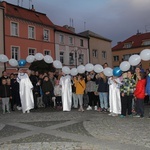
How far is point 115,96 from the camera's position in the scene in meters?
9.77

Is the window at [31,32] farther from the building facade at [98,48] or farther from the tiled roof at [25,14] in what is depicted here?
the building facade at [98,48]

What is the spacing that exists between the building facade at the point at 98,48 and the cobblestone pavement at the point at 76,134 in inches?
1424

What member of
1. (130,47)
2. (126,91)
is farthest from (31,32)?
(130,47)

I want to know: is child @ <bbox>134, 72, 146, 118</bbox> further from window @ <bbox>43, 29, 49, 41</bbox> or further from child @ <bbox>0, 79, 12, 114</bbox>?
window @ <bbox>43, 29, 49, 41</bbox>

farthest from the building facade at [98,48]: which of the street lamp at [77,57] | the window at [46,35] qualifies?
the window at [46,35]

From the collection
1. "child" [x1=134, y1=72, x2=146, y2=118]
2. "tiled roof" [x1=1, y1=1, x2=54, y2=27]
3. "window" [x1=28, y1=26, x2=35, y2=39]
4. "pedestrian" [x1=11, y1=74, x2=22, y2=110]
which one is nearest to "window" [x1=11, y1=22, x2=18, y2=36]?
"tiled roof" [x1=1, y1=1, x2=54, y2=27]

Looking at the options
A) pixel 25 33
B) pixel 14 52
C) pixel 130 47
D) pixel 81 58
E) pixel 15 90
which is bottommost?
pixel 15 90

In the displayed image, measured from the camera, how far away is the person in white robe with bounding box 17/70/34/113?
36.7ft

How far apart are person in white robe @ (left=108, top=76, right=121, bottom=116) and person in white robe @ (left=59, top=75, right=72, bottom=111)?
2312 mm

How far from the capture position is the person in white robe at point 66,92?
1135cm

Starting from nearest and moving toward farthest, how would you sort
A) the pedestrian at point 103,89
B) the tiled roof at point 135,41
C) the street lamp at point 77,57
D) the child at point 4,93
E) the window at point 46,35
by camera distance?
the pedestrian at point 103,89
the child at point 4,93
the window at point 46,35
the street lamp at point 77,57
the tiled roof at point 135,41

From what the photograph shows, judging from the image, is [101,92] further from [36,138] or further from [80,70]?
[36,138]

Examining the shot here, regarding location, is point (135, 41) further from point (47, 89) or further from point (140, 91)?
point (140, 91)

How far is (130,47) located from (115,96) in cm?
5139
